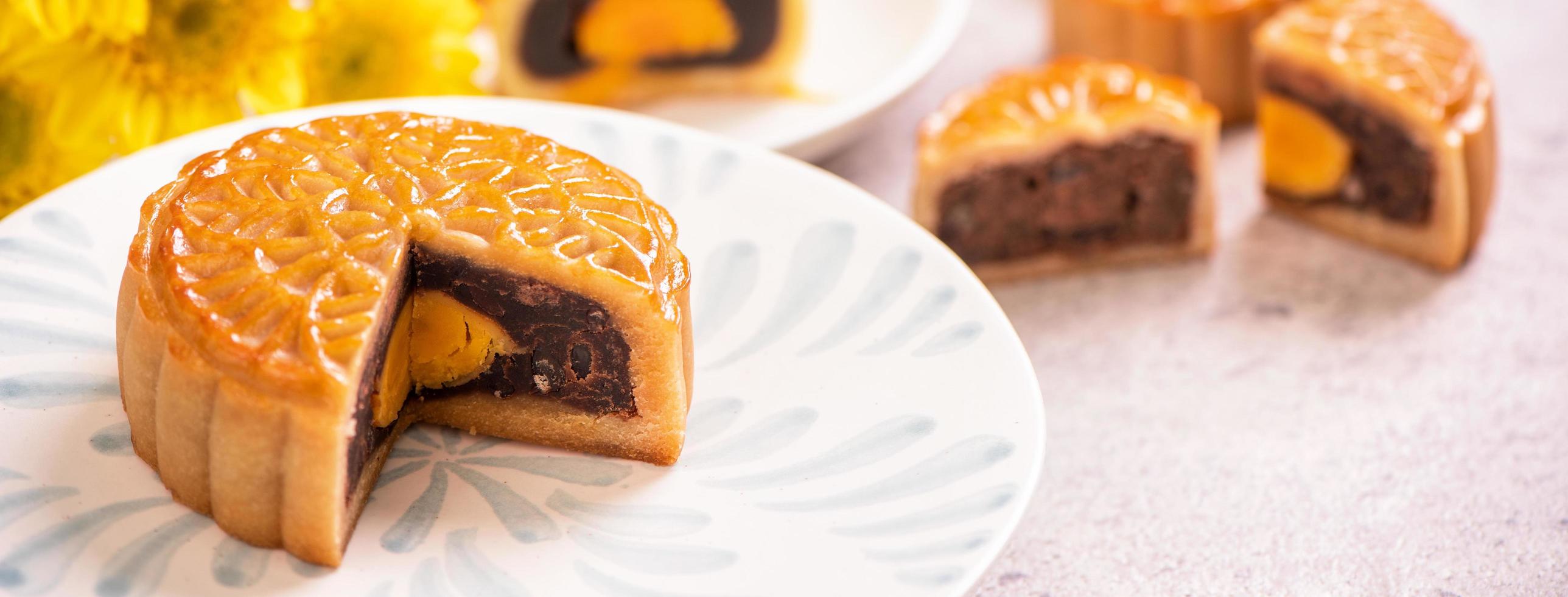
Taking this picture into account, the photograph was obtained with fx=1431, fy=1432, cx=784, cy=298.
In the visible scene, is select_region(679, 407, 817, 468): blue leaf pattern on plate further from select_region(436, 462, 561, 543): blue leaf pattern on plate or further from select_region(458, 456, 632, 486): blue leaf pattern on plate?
select_region(436, 462, 561, 543): blue leaf pattern on plate

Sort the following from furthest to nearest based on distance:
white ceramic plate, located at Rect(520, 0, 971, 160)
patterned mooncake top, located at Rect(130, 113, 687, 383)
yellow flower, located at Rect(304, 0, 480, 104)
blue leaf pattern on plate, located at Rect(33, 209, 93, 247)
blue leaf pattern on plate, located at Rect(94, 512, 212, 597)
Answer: white ceramic plate, located at Rect(520, 0, 971, 160)
yellow flower, located at Rect(304, 0, 480, 104)
blue leaf pattern on plate, located at Rect(33, 209, 93, 247)
patterned mooncake top, located at Rect(130, 113, 687, 383)
blue leaf pattern on plate, located at Rect(94, 512, 212, 597)

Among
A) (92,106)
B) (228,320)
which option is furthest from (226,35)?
(228,320)

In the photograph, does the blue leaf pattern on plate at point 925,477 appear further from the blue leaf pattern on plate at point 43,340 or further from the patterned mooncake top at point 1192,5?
the patterned mooncake top at point 1192,5

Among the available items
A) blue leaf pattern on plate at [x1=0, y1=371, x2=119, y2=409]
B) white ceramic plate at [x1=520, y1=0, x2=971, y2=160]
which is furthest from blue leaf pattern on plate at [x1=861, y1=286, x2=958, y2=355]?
blue leaf pattern on plate at [x1=0, y1=371, x2=119, y2=409]

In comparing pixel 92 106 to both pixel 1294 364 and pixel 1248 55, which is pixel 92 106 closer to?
pixel 1294 364

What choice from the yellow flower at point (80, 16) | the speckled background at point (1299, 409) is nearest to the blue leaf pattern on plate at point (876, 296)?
the speckled background at point (1299, 409)
